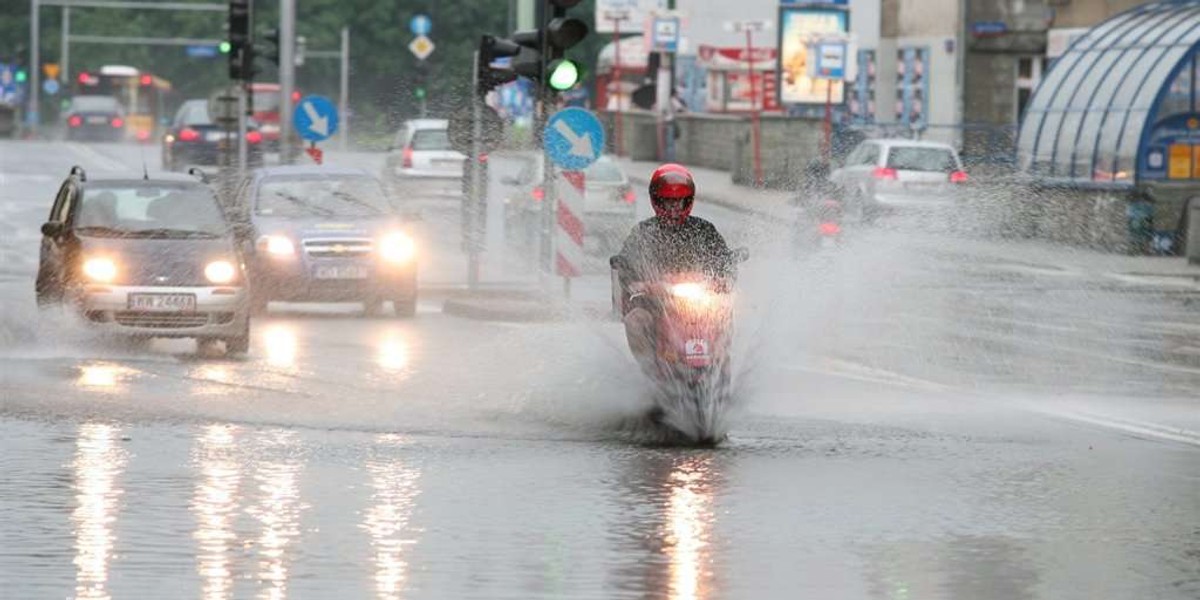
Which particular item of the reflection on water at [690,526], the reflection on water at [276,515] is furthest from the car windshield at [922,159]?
the reflection on water at [690,526]

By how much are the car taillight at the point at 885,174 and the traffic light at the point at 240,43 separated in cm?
938

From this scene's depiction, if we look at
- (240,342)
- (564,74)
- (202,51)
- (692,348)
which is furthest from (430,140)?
(202,51)

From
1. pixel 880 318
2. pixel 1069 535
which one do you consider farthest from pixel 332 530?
pixel 880 318

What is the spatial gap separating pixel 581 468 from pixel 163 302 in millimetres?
8140

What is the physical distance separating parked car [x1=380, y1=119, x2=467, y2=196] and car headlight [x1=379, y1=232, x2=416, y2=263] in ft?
67.2

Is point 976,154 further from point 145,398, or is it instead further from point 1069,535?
point 1069,535

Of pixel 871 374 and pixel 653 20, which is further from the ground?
pixel 653 20

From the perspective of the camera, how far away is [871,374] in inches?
763

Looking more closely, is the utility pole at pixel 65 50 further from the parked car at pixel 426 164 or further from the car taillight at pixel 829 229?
the car taillight at pixel 829 229

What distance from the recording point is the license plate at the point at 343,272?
25281 millimetres

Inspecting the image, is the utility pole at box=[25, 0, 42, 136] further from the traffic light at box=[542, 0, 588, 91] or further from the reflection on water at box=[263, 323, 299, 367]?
the reflection on water at box=[263, 323, 299, 367]

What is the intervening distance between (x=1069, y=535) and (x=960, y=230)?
34.6 meters

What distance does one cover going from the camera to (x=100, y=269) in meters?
20.7

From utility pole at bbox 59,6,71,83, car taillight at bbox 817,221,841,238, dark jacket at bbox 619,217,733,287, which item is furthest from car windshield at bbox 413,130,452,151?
utility pole at bbox 59,6,71,83
